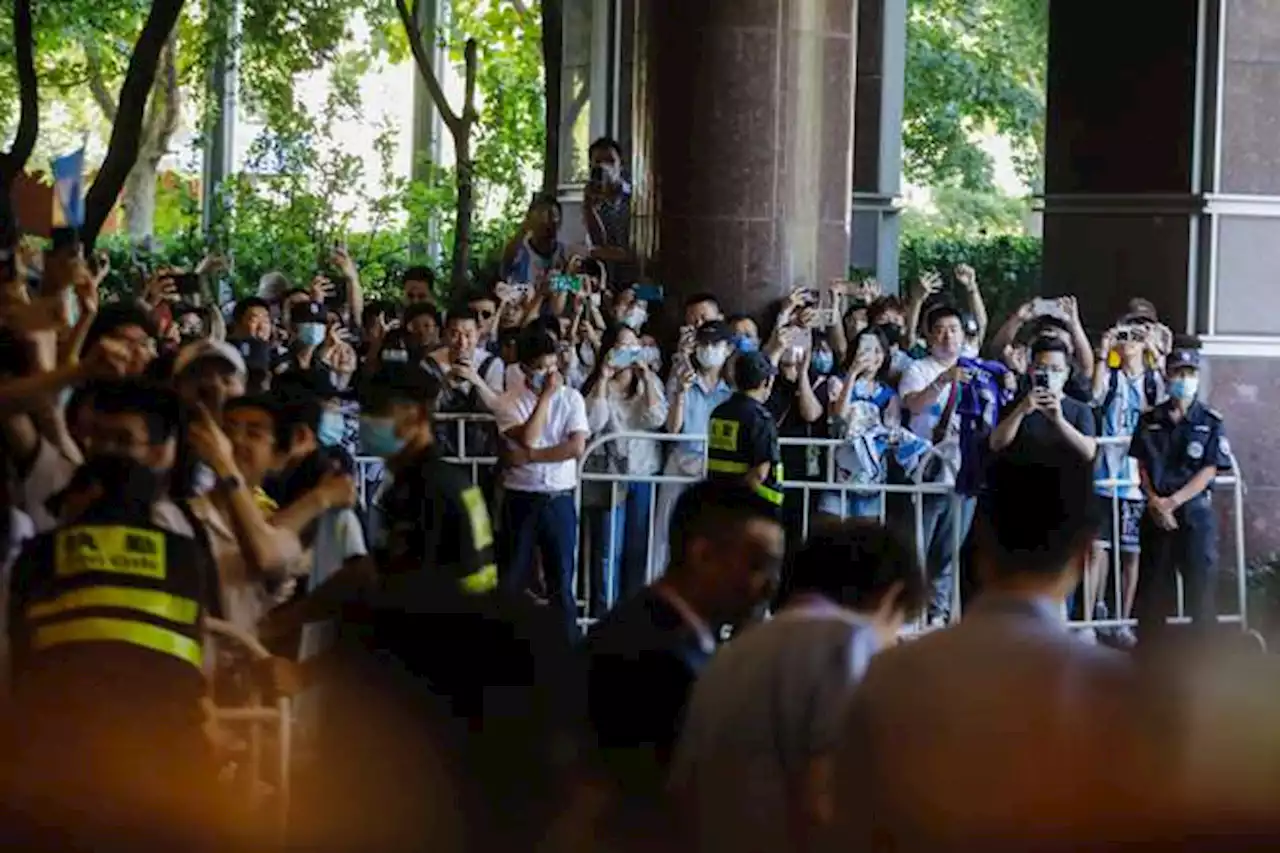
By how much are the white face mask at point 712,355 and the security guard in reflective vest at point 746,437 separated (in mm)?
2003

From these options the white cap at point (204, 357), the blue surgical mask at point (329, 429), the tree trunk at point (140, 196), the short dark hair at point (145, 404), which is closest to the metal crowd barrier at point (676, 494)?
the blue surgical mask at point (329, 429)

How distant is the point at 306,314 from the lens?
1705 centimetres

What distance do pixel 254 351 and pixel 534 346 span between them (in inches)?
58.9

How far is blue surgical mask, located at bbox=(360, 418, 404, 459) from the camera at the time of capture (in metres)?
8.98

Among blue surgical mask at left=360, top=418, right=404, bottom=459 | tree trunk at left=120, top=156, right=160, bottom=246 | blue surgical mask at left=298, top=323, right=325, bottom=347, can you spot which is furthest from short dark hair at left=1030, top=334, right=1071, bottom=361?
tree trunk at left=120, top=156, right=160, bottom=246

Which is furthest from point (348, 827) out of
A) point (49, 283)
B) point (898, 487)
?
point (898, 487)

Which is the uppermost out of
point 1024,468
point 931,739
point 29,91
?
point 29,91

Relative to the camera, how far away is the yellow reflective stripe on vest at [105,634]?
24.2 feet

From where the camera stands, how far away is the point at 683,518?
24.3 feet

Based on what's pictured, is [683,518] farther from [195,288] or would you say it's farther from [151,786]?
[195,288]

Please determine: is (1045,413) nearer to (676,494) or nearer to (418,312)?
(676,494)

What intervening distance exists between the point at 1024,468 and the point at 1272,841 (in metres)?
0.97

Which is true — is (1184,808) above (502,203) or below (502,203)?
below

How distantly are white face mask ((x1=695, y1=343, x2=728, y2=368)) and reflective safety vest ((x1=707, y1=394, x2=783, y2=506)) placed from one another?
2091 millimetres
